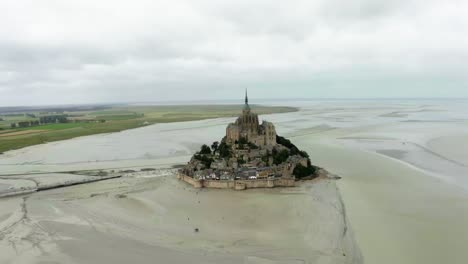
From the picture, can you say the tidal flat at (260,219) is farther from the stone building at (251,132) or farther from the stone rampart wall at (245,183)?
the stone building at (251,132)

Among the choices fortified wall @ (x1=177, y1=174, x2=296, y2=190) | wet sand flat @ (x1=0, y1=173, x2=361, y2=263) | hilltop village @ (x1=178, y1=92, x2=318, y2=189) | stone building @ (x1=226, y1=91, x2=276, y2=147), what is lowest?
wet sand flat @ (x1=0, y1=173, x2=361, y2=263)

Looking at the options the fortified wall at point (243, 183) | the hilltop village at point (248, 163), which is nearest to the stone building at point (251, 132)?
the hilltop village at point (248, 163)

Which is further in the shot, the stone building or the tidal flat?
the stone building

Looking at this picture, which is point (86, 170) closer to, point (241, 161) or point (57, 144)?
point (241, 161)

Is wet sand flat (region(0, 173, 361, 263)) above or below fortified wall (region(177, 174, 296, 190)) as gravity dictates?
below

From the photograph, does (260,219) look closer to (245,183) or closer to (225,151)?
(245,183)

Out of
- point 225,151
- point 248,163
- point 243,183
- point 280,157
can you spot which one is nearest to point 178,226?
point 243,183

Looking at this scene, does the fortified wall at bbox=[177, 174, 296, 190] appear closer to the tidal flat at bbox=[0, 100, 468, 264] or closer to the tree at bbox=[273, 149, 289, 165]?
the tidal flat at bbox=[0, 100, 468, 264]

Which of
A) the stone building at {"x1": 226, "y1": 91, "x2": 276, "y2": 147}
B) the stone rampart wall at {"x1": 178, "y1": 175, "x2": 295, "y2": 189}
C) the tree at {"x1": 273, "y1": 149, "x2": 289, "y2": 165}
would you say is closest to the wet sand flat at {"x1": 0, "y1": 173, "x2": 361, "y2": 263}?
the stone rampart wall at {"x1": 178, "y1": 175, "x2": 295, "y2": 189}
